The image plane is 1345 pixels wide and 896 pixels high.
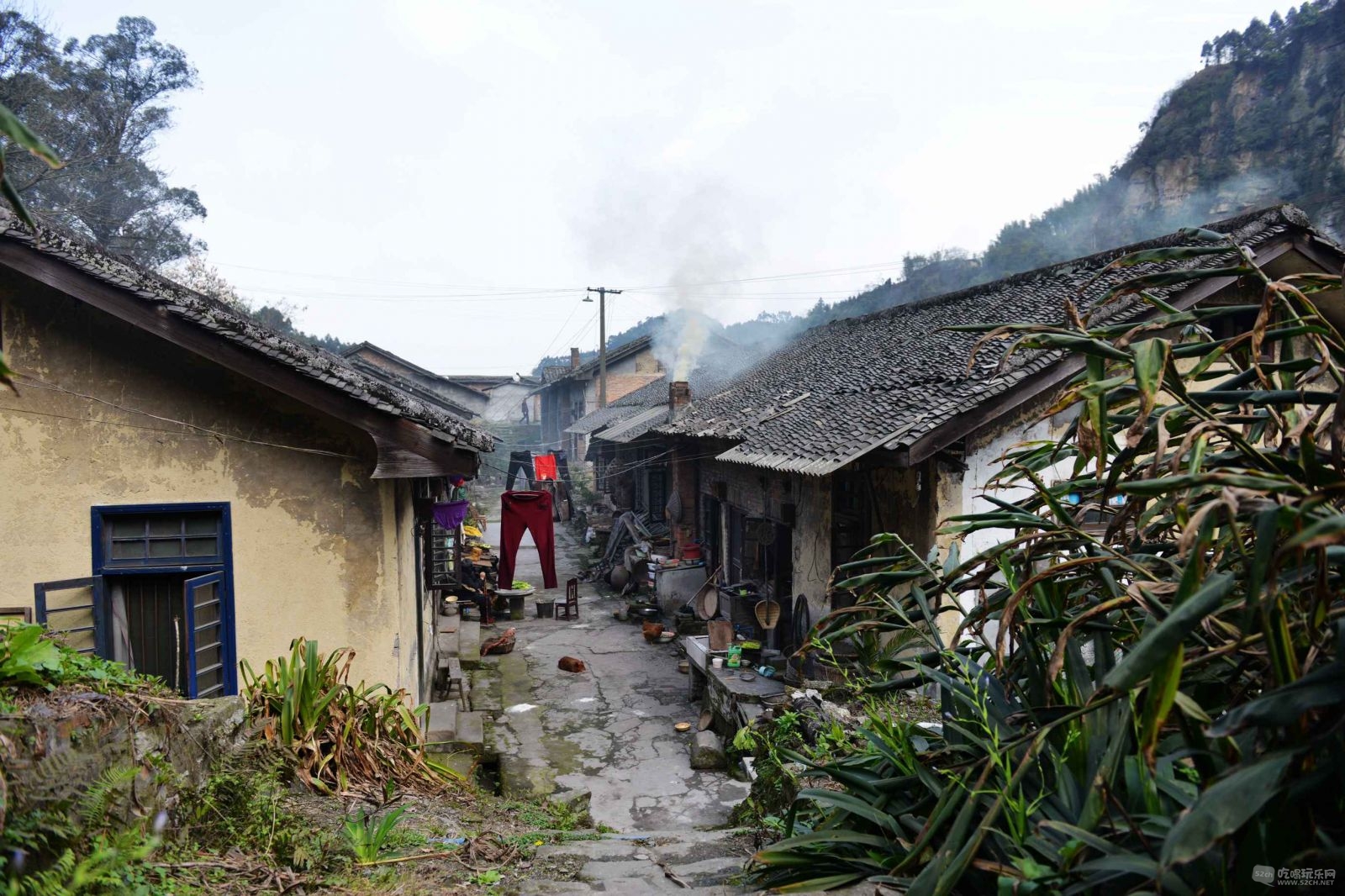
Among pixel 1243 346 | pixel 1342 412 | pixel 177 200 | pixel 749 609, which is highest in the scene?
pixel 177 200

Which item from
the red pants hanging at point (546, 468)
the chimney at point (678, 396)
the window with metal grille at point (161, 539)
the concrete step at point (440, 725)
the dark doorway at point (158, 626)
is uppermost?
the chimney at point (678, 396)

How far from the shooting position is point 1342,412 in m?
2.24

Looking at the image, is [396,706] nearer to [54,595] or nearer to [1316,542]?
[54,595]

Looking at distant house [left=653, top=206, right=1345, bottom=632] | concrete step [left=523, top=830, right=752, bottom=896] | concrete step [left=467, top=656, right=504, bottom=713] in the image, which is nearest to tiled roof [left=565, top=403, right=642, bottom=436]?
distant house [left=653, top=206, right=1345, bottom=632]

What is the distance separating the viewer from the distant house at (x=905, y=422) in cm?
825

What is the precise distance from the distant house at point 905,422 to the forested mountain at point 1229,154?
13.6 meters

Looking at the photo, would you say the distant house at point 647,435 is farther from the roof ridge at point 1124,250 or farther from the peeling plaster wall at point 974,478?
the peeling plaster wall at point 974,478

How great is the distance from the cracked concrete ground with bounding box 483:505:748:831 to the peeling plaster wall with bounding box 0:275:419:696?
249 centimetres

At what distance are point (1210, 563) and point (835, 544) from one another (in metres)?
7.01

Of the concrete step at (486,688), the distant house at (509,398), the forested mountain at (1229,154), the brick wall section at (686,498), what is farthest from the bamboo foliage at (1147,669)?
the distant house at (509,398)

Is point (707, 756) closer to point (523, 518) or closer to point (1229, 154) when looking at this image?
point (523, 518)

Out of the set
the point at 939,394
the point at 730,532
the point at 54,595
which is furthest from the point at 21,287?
the point at 730,532

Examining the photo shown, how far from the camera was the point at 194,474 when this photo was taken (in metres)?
6.39

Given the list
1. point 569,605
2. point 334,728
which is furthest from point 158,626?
point 569,605
